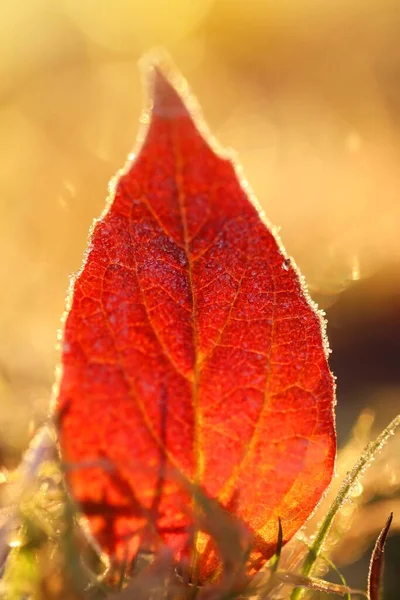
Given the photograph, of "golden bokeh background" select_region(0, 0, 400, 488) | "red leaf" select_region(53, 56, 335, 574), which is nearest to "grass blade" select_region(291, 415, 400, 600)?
"red leaf" select_region(53, 56, 335, 574)

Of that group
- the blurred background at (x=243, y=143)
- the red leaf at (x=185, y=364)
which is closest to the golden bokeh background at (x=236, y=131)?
the blurred background at (x=243, y=143)

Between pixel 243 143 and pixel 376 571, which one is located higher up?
pixel 243 143

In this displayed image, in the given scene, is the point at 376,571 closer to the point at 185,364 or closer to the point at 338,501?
the point at 338,501

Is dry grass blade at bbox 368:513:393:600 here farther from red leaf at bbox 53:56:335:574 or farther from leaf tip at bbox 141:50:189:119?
leaf tip at bbox 141:50:189:119

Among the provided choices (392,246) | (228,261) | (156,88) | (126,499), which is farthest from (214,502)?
(392,246)

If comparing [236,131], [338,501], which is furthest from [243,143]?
[338,501]
